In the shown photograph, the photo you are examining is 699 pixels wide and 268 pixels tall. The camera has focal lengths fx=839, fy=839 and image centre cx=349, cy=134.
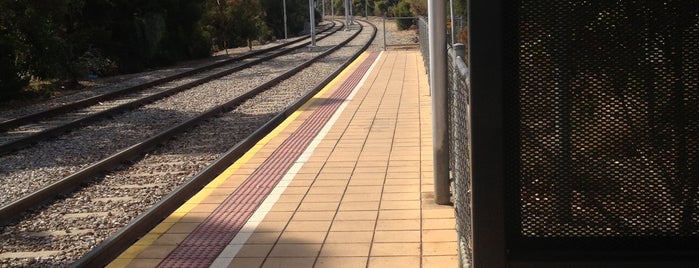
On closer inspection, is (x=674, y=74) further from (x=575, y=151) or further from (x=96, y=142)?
(x=96, y=142)

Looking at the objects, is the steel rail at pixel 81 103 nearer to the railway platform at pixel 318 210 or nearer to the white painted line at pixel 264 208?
the railway platform at pixel 318 210

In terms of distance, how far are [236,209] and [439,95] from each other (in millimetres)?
1845

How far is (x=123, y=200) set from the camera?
26.5 feet

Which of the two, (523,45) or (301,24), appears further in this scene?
(301,24)

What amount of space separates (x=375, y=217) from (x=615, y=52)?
3.82 meters

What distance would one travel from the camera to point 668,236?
2633 millimetres

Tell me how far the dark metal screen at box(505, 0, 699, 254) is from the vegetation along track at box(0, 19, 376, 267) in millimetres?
3659

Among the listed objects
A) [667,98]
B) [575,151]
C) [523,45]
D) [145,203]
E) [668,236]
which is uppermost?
[523,45]

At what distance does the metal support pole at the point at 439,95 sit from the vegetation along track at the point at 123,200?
235 centimetres

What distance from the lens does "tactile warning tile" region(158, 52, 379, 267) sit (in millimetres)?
5330

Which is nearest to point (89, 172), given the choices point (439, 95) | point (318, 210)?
point (318, 210)

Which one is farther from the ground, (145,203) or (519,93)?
(519,93)

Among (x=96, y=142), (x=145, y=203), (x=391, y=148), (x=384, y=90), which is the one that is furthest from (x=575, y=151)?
(x=384, y=90)

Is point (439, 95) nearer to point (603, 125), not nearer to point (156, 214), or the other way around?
point (156, 214)
